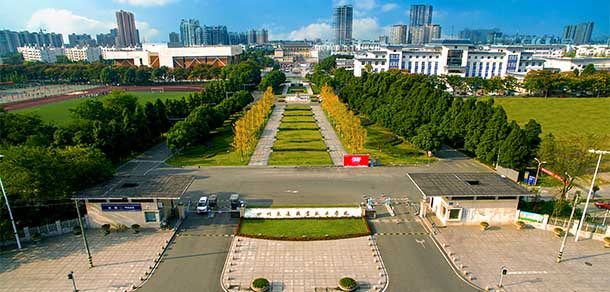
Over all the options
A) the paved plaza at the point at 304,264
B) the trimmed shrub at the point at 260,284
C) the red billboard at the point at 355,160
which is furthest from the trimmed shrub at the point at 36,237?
the red billboard at the point at 355,160

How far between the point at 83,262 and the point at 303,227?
Answer: 1610 centimetres

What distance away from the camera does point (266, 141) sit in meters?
55.2

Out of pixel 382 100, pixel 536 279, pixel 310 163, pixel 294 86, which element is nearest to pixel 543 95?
pixel 382 100

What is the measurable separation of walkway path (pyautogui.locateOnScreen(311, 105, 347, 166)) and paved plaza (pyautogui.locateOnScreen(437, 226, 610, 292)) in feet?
66.7

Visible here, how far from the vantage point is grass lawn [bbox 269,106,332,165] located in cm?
4603

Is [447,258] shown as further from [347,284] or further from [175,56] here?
[175,56]

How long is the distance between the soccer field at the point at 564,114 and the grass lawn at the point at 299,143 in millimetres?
37587

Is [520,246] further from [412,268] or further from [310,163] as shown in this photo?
[310,163]

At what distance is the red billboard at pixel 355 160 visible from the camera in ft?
142

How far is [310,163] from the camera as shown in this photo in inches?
1762

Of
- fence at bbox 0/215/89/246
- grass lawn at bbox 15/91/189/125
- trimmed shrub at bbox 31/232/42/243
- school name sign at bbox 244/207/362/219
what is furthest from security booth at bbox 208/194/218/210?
grass lawn at bbox 15/91/189/125

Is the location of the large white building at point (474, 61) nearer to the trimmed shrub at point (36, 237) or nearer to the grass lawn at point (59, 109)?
→ the grass lawn at point (59, 109)

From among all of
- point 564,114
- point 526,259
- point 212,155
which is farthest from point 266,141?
point 564,114

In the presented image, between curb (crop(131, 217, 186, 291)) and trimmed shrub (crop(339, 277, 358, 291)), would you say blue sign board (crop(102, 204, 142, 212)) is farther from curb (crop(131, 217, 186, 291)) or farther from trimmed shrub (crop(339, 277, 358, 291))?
trimmed shrub (crop(339, 277, 358, 291))
